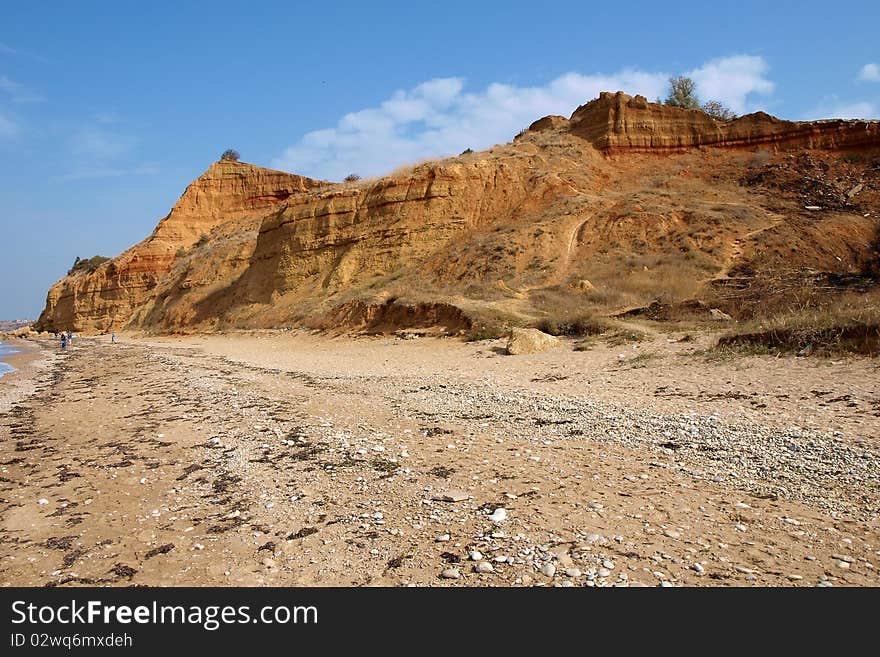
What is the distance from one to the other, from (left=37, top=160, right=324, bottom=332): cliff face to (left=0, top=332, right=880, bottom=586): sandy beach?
143ft

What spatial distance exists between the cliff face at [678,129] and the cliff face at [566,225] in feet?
0.26

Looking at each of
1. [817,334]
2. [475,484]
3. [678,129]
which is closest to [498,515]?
[475,484]

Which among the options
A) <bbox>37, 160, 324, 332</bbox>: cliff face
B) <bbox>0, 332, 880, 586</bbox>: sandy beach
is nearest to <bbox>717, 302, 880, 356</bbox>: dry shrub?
<bbox>0, 332, 880, 586</bbox>: sandy beach

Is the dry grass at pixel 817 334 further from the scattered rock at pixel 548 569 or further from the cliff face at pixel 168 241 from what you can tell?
the cliff face at pixel 168 241

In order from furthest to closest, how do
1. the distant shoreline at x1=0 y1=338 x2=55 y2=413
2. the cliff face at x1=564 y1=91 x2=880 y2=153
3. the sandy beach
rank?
the cliff face at x1=564 y1=91 x2=880 y2=153
the distant shoreline at x1=0 y1=338 x2=55 y2=413
the sandy beach

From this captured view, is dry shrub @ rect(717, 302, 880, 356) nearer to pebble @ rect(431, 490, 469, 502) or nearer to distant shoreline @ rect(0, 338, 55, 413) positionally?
pebble @ rect(431, 490, 469, 502)

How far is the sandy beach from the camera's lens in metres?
3.35

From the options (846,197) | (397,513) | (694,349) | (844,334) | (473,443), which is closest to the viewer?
(397,513)

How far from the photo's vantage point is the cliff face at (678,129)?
29828 mm

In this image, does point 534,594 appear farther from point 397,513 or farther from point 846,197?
point 846,197

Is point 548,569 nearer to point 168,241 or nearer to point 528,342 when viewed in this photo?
point 528,342

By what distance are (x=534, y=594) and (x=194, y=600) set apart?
200 centimetres

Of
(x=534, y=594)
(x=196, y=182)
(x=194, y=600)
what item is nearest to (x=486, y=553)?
(x=534, y=594)

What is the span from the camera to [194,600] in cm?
310
